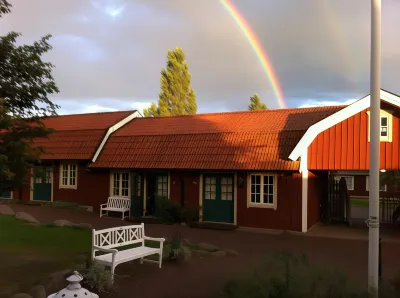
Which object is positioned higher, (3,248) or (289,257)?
(289,257)

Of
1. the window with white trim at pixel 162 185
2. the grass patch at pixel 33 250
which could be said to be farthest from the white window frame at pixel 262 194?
the grass patch at pixel 33 250

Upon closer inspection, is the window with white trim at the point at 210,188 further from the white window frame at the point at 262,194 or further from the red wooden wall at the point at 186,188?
the white window frame at the point at 262,194

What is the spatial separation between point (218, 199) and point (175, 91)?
87.4ft

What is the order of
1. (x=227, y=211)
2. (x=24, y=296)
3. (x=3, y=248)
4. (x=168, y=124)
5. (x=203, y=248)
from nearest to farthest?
(x=24, y=296) < (x=3, y=248) < (x=203, y=248) < (x=227, y=211) < (x=168, y=124)

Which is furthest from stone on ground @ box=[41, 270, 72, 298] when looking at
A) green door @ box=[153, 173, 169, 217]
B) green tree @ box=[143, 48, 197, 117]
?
green tree @ box=[143, 48, 197, 117]

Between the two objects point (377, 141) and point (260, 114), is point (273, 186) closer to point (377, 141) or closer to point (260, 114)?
point (260, 114)

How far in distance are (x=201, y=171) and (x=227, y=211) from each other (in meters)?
1.95

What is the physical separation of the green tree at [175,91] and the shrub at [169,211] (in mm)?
25420

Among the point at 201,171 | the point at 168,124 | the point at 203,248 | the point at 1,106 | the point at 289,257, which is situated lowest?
the point at 203,248

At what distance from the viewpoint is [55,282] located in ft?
20.8

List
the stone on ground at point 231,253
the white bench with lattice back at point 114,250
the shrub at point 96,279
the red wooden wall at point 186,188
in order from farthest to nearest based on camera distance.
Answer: the red wooden wall at point 186,188, the stone on ground at point 231,253, the white bench with lattice back at point 114,250, the shrub at point 96,279

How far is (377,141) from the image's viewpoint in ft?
19.4

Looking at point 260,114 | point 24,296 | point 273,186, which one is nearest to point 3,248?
point 24,296

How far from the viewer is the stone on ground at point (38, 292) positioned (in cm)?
578
